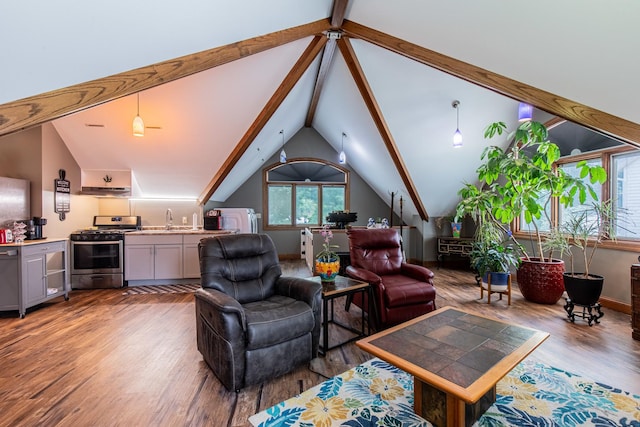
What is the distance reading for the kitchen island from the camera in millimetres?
4715

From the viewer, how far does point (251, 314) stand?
6.97ft

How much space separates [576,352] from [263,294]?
9.27ft

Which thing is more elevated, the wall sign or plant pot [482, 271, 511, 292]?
the wall sign

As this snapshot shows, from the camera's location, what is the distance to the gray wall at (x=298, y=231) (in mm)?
7547

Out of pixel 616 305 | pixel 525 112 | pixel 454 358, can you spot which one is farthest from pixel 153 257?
pixel 616 305

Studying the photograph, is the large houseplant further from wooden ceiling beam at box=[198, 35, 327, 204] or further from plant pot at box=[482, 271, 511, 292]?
wooden ceiling beam at box=[198, 35, 327, 204]

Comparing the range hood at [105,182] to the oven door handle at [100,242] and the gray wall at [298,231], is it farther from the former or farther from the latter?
the gray wall at [298,231]

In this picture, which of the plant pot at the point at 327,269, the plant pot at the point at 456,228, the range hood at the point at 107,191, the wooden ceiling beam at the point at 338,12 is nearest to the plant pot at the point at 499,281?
the plant pot at the point at 456,228

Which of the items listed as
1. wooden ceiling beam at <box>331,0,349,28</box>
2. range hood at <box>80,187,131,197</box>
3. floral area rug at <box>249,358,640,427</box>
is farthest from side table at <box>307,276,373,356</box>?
range hood at <box>80,187,131,197</box>

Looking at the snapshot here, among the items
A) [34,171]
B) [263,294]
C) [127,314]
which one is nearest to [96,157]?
[34,171]

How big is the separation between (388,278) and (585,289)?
216 cm

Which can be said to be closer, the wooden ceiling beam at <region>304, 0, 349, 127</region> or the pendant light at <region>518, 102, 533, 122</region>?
the wooden ceiling beam at <region>304, 0, 349, 127</region>

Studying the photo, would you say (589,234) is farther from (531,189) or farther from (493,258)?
(493,258)

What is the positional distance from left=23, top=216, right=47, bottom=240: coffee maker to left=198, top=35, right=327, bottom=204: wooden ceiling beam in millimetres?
2321
